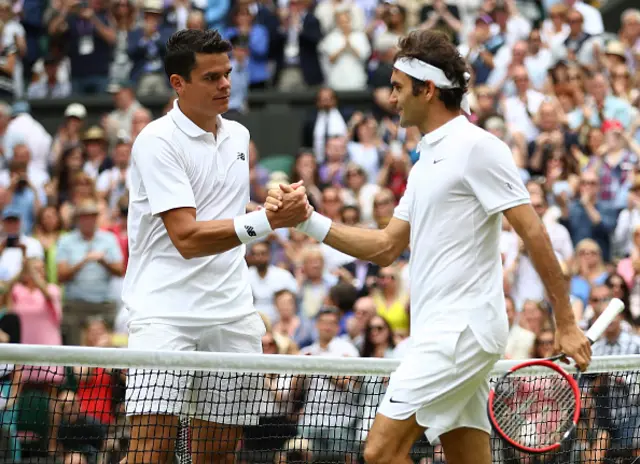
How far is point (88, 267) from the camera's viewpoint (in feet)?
39.3

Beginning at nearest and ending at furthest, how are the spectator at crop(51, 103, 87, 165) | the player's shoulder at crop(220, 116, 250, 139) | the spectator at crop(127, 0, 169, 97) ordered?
the player's shoulder at crop(220, 116, 250, 139) → the spectator at crop(51, 103, 87, 165) → the spectator at crop(127, 0, 169, 97)

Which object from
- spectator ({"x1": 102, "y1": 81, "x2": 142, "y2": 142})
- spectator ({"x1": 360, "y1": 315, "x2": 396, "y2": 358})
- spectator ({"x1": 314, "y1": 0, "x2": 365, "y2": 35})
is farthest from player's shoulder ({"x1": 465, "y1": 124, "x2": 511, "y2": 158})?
spectator ({"x1": 314, "y1": 0, "x2": 365, "y2": 35})

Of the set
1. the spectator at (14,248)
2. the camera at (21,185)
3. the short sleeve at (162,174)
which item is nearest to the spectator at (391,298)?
the spectator at (14,248)

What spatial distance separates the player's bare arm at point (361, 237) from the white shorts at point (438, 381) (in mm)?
819

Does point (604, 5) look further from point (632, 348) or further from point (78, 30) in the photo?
point (632, 348)

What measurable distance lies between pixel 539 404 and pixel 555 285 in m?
1.23

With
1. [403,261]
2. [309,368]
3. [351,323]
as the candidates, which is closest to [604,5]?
[403,261]

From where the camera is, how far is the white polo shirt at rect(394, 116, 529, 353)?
537cm

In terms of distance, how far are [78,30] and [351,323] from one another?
7577 mm

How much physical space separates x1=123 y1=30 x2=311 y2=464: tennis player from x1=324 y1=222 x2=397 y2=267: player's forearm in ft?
0.61

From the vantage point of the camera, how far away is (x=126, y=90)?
1518 cm

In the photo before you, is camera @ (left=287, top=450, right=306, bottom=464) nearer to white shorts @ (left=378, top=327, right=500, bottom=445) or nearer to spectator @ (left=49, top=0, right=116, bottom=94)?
white shorts @ (left=378, top=327, right=500, bottom=445)

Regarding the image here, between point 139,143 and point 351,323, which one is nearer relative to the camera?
point 139,143

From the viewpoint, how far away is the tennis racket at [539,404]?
18.1 feet
